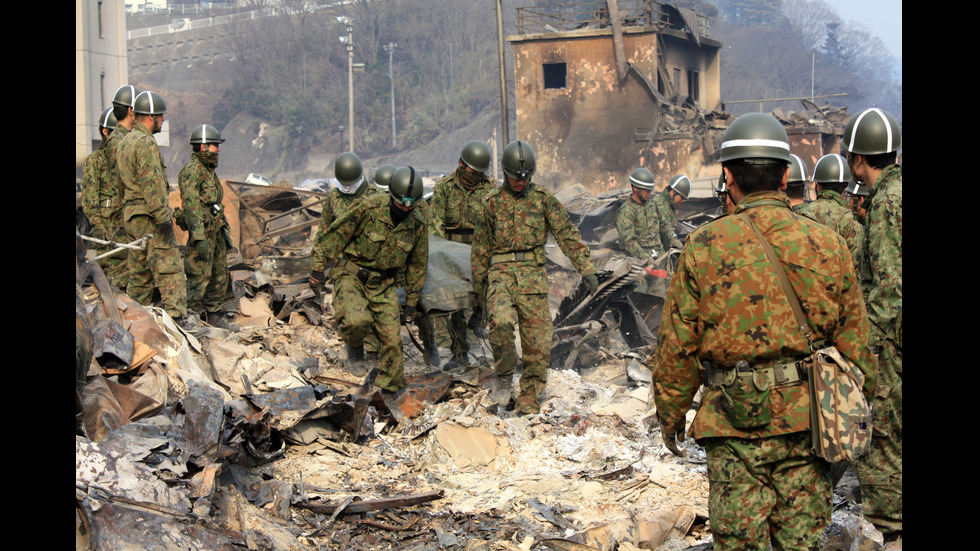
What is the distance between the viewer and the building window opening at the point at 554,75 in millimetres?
28562

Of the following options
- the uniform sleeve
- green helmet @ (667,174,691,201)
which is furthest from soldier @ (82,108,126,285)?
green helmet @ (667,174,691,201)

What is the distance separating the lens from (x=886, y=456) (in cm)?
395

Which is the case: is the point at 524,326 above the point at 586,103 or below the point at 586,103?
below

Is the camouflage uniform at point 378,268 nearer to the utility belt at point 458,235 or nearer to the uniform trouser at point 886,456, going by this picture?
the utility belt at point 458,235

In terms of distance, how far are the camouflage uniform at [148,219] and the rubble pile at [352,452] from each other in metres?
0.43

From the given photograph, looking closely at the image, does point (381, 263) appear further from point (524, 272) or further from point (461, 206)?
point (461, 206)

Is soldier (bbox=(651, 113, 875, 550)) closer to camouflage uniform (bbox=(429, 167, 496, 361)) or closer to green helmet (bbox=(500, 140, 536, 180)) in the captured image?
green helmet (bbox=(500, 140, 536, 180))

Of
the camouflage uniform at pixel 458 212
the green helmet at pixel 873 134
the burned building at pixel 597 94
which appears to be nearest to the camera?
the green helmet at pixel 873 134

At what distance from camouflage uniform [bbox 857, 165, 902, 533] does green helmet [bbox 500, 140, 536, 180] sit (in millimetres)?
2940

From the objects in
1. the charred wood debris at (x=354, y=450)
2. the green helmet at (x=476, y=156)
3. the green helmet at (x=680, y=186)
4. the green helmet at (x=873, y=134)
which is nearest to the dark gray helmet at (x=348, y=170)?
the green helmet at (x=476, y=156)

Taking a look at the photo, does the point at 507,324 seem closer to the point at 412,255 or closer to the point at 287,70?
the point at 412,255

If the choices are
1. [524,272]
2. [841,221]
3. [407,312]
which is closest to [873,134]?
[841,221]

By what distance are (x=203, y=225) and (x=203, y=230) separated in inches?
5.7

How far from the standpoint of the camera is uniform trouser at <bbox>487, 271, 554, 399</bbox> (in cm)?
646
